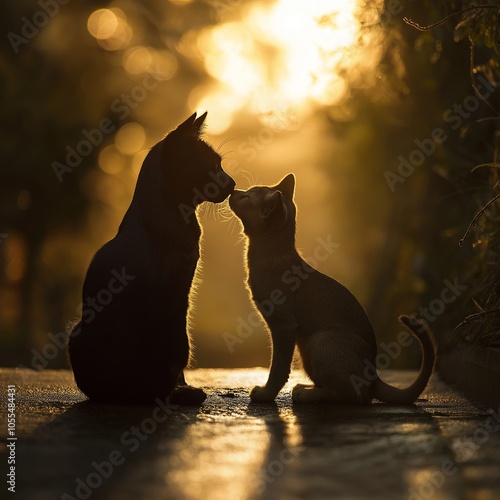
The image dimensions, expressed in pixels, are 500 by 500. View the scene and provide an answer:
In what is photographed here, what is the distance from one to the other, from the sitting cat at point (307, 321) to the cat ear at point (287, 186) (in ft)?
1.07

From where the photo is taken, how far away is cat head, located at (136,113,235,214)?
5859 millimetres

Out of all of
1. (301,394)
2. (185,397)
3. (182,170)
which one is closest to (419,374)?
(301,394)

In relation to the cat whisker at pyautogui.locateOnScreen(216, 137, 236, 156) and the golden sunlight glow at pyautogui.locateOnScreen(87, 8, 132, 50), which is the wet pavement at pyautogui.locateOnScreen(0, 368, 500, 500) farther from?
the golden sunlight glow at pyautogui.locateOnScreen(87, 8, 132, 50)

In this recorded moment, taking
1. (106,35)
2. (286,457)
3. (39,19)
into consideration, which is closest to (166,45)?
(106,35)

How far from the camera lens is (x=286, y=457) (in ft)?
13.0

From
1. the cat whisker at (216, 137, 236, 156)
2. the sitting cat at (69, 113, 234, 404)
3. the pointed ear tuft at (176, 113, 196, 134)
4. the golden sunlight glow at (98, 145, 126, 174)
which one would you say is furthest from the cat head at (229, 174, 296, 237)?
the golden sunlight glow at (98, 145, 126, 174)

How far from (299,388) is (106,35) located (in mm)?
20513

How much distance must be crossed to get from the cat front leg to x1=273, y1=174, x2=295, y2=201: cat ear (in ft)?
4.27

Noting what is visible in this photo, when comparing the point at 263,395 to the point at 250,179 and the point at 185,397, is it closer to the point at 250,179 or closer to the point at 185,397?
the point at 185,397

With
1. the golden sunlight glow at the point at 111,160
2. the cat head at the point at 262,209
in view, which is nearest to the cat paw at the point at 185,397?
the cat head at the point at 262,209

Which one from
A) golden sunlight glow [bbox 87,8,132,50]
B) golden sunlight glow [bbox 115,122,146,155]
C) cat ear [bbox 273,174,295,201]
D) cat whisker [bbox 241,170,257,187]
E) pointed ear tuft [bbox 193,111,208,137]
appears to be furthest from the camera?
golden sunlight glow [bbox 115,122,146,155]

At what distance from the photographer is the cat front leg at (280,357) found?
6.01m

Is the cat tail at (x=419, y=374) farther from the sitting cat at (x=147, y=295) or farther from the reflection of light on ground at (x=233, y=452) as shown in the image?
the sitting cat at (x=147, y=295)

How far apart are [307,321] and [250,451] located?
2.00 m
